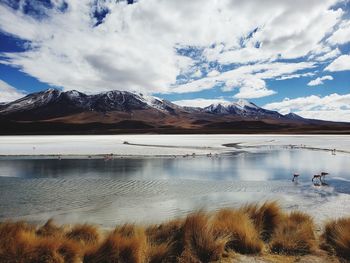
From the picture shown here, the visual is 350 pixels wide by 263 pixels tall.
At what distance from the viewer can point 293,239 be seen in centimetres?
570

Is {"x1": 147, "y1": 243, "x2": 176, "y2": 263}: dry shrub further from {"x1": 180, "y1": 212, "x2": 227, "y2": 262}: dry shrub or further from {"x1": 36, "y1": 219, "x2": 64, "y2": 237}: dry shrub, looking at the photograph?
{"x1": 36, "y1": 219, "x2": 64, "y2": 237}: dry shrub

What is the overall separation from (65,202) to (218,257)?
18.8 feet

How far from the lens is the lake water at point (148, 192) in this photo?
835cm

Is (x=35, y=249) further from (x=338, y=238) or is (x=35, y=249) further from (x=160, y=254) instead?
(x=338, y=238)

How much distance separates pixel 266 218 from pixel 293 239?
1279 mm

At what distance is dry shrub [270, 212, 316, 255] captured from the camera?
5.56 meters

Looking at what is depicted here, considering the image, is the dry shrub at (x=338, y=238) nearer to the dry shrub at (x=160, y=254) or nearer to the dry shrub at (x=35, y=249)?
the dry shrub at (x=160, y=254)

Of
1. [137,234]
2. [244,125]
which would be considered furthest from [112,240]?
[244,125]

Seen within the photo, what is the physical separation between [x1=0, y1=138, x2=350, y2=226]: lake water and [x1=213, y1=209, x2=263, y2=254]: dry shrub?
2121 mm

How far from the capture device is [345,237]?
5.39 metres

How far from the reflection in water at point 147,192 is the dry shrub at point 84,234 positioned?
1.22 m

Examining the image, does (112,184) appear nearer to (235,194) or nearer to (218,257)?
(235,194)

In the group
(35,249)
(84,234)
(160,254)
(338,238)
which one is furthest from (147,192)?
(338,238)

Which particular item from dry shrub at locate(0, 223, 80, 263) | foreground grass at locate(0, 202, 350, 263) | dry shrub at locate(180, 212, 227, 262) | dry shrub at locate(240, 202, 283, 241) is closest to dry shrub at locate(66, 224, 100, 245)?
foreground grass at locate(0, 202, 350, 263)
